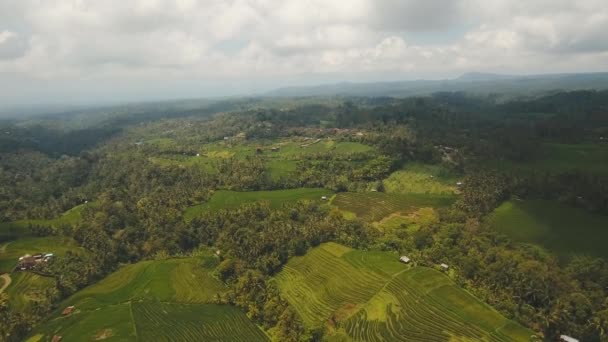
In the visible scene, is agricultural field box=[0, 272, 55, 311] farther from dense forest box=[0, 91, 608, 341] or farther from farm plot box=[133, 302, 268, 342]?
farm plot box=[133, 302, 268, 342]

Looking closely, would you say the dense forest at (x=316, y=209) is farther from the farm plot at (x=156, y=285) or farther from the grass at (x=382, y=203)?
the grass at (x=382, y=203)

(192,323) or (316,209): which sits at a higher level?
(316,209)

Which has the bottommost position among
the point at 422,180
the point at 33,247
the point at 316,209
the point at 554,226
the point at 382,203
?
the point at 33,247

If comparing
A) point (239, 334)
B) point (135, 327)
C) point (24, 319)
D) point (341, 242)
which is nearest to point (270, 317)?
point (239, 334)

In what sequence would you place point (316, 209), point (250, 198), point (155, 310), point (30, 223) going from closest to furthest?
point (155, 310) → point (316, 209) → point (30, 223) → point (250, 198)

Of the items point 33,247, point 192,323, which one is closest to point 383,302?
point 192,323

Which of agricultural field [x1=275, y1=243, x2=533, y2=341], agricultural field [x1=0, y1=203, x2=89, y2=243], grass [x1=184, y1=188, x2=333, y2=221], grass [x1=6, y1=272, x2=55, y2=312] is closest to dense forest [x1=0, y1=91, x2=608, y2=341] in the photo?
agricultural field [x1=0, y1=203, x2=89, y2=243]

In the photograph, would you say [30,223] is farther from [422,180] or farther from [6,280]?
[422,180]
